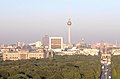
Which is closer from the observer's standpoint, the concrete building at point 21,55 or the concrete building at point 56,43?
the concrete building at point 21,55

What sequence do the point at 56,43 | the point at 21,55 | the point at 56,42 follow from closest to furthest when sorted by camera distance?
the point at 21,55 < the point at 56,43 < the point at 56,42

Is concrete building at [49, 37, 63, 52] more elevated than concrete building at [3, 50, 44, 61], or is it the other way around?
concrete building at [49, 37, 63, 52]

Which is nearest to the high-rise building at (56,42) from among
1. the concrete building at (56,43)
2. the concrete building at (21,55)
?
the concrete building at (56,43)

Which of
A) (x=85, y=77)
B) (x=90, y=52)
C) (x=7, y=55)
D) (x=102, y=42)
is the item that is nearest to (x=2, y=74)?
(x=85, y=77)

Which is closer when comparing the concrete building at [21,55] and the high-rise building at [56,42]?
the concrete building at [21,55]

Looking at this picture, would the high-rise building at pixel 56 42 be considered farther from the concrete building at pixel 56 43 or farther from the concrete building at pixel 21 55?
the concrete building at pixel 21 55

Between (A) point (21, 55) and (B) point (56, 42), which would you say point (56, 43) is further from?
(A) point (21, 55)

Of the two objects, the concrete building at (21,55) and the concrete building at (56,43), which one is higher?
the concrete building at (56,43)

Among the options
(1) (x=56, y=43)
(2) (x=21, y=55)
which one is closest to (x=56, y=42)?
(1) (x=56, y=43)

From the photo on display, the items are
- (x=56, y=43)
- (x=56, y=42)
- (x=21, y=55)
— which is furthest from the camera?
(x=56, y=42)

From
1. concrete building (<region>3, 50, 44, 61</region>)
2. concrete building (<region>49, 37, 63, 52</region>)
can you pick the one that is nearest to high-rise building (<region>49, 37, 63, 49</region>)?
concrete building (<region>49, 37, 63, 52</region>)

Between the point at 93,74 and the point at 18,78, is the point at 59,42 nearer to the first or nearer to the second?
the point at 93,74

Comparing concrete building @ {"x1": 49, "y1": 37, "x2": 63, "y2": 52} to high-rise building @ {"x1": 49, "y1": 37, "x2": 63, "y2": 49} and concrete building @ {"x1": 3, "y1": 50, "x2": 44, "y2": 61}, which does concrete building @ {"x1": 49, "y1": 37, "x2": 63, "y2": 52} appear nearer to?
high-rise building @ {"x1": 49, "y1": 37, "x2": 63, "y2": 49}
